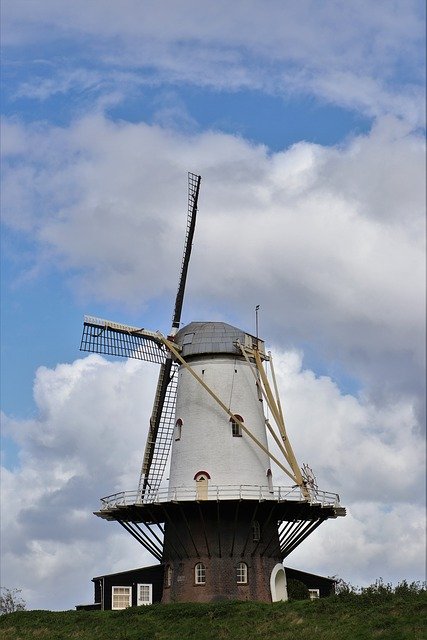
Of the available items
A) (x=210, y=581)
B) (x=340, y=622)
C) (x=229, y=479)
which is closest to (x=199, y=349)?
(x=229, y=479)

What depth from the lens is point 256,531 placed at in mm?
49594

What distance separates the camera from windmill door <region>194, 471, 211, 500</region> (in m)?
48.9

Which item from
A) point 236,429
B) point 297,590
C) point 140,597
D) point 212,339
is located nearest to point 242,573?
point 297,590

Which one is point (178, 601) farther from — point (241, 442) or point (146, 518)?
point (241, 442)

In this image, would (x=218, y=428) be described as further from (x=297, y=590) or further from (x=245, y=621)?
(x=245, y=621)

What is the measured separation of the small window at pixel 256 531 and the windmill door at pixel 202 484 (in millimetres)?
2601

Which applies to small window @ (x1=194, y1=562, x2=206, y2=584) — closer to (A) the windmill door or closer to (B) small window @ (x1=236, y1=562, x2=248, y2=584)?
(B) small window @ (x1=236, y1=562, x2=248, y2=584)

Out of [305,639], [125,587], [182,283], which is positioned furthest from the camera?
[182,283]

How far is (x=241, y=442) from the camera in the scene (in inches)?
1978

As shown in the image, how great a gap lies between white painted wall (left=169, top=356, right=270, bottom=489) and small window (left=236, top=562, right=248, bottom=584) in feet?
11.8

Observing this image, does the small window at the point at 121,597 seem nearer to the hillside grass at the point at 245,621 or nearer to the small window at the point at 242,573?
the hillside grass at the point at 245,621

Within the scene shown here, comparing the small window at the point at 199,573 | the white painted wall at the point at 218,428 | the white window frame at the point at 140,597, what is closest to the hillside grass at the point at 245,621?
the small window at the point at 199,573

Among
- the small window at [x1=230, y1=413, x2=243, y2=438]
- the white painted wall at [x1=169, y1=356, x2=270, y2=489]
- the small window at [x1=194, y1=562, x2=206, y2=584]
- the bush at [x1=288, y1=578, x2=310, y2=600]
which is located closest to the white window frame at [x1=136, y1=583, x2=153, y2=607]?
the small window at [x1=194, y1=562, x2=206, y2=584]

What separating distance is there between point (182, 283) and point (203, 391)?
679cm
